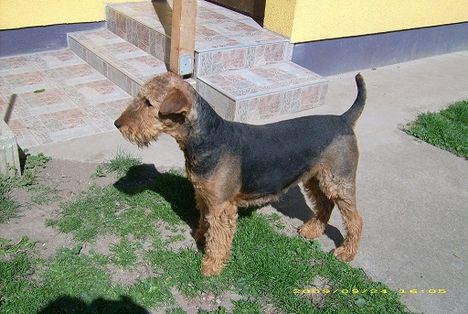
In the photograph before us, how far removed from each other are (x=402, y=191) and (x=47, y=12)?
19.6ft

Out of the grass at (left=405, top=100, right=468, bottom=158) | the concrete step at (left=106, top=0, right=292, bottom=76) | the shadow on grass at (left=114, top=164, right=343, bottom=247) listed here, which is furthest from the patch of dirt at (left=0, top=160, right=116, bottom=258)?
the grass at (left=405, top=100, right=468, bottom=158)

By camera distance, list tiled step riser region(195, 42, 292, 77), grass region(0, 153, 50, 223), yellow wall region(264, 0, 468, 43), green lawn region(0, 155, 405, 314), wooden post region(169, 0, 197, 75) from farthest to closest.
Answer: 1. yellow wall region(264, 0, 468, 43)
2. tiled step riser region(195, 42, 292, 77)
3. wooden post region(169, 0, 197, 75)
4. grass region(0, 153, 50, 223)
5. green lawn region(0, 155, 405, 314)

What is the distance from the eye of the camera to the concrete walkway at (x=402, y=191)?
3838mm

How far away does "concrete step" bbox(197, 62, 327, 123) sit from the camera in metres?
5.84

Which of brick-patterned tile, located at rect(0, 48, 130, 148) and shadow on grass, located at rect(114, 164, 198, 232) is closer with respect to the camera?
shadow on grass, located at rect(114, 164, 198, 232)

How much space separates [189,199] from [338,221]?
1526mm

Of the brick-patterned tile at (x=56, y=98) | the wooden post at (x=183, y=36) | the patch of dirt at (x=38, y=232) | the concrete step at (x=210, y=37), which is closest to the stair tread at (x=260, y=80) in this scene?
the concrete step at (x=210, y=37)

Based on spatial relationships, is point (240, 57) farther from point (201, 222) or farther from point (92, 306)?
point (92, 306)

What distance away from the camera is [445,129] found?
6.27 m

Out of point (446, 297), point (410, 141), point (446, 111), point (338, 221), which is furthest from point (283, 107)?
point (446, 297)

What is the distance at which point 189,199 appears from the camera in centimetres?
453

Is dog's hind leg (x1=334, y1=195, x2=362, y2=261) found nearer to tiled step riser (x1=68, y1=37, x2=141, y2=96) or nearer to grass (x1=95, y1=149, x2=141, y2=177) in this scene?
grass (x1=95, y1=149, x2=141, y2=177)

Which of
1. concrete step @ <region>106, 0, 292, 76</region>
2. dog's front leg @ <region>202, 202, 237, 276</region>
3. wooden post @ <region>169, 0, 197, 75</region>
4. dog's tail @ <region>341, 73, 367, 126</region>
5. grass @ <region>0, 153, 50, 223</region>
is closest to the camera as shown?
dog's front leg @ <region>202, 202, 237, 276</region>

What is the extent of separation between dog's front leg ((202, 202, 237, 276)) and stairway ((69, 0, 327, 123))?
8.12 ft
